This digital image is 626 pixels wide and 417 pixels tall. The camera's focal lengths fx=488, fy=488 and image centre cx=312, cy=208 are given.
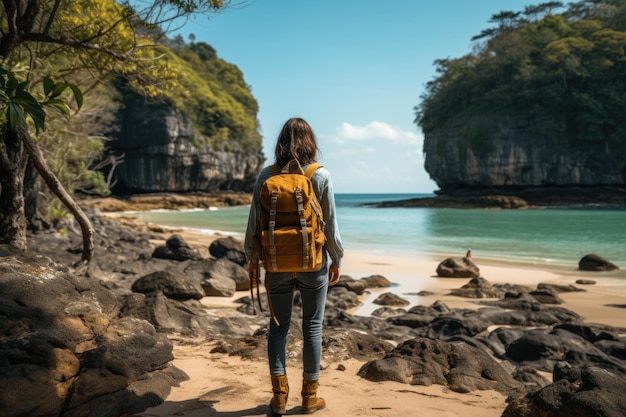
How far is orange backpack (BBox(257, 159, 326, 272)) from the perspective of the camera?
253 centimetres

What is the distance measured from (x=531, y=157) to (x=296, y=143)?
2361 inches

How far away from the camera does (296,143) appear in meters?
2.73

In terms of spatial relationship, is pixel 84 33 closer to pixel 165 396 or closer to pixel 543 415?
pixel 165 396

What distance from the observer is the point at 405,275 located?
38.5 feet

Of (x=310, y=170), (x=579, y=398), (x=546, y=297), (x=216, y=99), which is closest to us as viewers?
(x=579, y=398)

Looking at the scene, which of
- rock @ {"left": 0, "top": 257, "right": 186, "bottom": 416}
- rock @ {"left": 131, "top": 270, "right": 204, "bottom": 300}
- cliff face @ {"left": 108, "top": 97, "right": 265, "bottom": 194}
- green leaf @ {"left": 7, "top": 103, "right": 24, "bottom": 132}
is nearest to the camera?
green leaf @ {"left": 7, "top": 103, "right": 24, "bottom": 132}

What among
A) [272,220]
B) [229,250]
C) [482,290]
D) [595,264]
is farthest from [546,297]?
[272,220]

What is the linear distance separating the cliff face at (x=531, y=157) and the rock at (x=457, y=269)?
164 feet

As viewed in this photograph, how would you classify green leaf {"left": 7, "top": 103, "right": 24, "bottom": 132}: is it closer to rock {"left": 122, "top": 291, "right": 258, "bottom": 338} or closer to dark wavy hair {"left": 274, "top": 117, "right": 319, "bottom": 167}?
dark wavy hair {"left": 274, "top": 117, "right": 319, "bottom": 167}

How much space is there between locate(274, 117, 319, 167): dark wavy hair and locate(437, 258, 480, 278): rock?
30.5ft

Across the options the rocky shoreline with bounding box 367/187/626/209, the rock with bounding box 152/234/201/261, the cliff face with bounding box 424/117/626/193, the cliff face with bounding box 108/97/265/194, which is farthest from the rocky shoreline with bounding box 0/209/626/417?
the cliff face with bounding box 424/117/626/193

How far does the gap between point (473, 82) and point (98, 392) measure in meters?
66.3

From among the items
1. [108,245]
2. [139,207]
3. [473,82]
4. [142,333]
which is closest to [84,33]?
[142,333]

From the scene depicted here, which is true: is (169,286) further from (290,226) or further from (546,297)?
(546,297)
